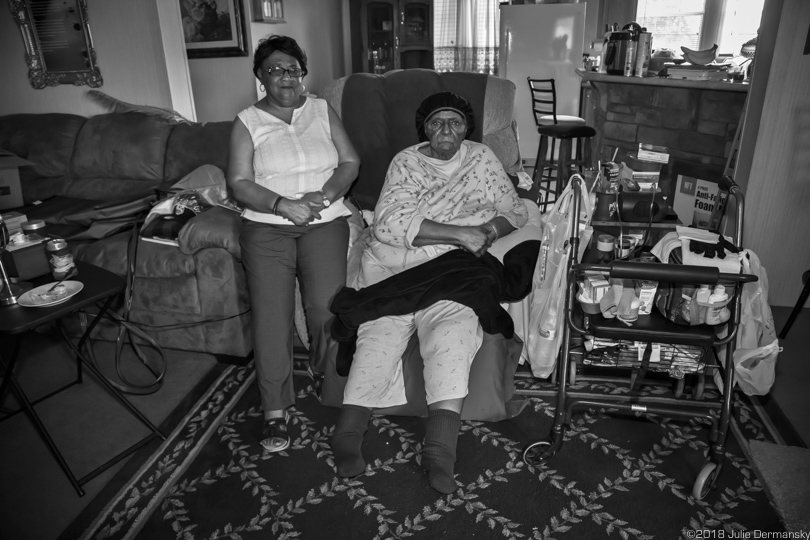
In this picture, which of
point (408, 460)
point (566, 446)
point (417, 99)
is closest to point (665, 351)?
point (566, 446)

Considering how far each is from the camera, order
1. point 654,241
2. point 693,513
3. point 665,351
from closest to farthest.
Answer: point 693,513 → point 665,351 → point 654,241

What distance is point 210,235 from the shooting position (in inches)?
88.9

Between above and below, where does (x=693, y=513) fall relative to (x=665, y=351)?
below

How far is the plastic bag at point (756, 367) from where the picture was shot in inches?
68.1

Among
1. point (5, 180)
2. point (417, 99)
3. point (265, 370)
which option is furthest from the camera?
point (5, 180)

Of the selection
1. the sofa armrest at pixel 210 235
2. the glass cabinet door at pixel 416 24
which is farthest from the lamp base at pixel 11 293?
the glass cabinet door at pixel 416 24

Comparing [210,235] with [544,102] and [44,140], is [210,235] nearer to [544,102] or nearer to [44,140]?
[44,140]

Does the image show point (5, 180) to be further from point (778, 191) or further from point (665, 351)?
point (778, 191)

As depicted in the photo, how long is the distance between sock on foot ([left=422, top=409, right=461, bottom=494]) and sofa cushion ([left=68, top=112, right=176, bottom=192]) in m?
2.04

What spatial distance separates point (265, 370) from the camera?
195cm

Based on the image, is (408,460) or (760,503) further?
(408,460)

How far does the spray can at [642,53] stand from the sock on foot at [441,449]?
3.08 meters

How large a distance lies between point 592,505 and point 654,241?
3.31ft

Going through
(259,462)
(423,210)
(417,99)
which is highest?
(417,99)
